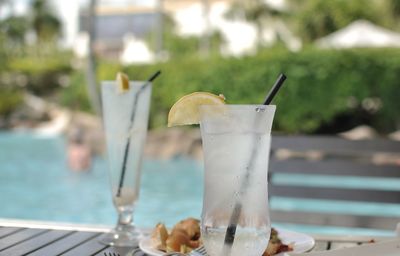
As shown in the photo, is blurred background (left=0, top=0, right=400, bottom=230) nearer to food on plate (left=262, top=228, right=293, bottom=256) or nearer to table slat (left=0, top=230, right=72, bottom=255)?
table slat (left=0, top=230, right=72, bottom=255)

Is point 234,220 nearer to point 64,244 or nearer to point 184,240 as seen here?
point 184,240

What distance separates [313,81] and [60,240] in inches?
388

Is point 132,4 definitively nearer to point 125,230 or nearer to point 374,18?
point 374,18

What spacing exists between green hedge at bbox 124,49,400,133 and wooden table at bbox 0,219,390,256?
9359mm

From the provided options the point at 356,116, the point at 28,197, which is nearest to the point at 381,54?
the point at 356,116

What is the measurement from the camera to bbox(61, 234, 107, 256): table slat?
1478 mm

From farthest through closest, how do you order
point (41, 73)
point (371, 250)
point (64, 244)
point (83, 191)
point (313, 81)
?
point (41, 73)
point (313, 81)
point (83, 191)
point (64, 244)
point (371, 250)

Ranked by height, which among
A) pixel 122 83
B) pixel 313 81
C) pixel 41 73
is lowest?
pixel 41 73

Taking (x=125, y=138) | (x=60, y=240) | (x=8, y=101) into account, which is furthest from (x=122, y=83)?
(x=8, y=101)

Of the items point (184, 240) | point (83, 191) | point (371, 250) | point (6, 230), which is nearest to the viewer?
point (371, 250)

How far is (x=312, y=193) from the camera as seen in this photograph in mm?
3125

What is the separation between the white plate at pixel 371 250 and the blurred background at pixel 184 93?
18.2ft

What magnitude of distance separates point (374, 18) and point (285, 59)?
9554mm

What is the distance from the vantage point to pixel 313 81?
1120 cm
